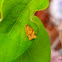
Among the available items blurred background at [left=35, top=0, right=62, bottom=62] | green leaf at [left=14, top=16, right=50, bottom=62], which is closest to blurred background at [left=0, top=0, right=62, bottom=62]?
blurred background at [left=35, top=0, right=62, bottom=62]

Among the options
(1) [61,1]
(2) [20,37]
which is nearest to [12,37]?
(2) [20,37]

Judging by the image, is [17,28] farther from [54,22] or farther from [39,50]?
[54,22]

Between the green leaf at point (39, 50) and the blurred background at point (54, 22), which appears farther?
the blurred background at point (54, 22)

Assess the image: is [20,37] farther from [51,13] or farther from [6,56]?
[51,13]

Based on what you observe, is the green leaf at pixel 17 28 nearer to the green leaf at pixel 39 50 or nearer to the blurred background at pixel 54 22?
the green leaf at pixel 39 50

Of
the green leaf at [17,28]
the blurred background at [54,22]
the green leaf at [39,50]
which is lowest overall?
the blurred background at [54,22]

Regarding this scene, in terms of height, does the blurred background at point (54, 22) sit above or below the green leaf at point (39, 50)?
below

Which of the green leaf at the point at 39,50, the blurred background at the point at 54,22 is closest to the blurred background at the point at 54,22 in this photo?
the blurred background at the point at 54,22
